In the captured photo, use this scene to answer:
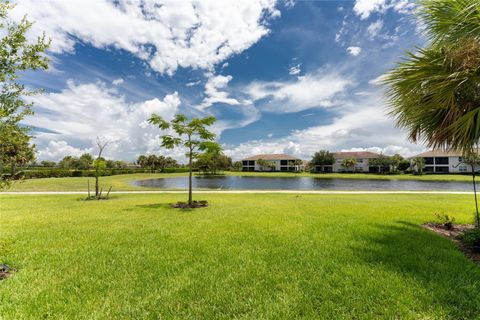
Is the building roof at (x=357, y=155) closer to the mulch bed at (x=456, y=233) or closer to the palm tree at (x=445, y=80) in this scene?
the mulch bed at (x=456, y=233)

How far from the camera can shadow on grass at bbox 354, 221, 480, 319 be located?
296 cm

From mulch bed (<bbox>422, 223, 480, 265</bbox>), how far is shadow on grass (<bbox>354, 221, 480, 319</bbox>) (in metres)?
0.19

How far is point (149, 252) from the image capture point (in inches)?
185

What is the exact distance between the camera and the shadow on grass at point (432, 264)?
2957 millimetres

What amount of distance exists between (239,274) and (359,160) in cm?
9138

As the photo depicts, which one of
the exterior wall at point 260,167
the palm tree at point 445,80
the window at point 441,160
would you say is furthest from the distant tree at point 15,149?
the window at point 441,160

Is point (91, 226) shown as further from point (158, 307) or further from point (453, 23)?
point (453, 23)

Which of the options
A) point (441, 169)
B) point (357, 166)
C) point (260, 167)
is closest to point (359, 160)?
point (357, 166)

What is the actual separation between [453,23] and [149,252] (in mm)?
7521

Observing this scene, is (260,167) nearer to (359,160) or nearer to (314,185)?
(359,160)

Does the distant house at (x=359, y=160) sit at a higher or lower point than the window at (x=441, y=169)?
higher

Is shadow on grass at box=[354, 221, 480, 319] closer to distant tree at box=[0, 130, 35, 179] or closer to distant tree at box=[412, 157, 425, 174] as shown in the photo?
distant tree at box=[0, 130, 35, 179]

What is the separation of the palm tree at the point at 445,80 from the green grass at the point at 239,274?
2.45 meters

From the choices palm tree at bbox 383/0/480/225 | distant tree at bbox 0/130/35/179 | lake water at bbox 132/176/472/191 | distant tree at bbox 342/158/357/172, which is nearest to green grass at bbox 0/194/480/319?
distant tree at bbox 0/130/35/179
